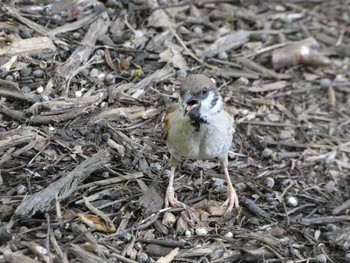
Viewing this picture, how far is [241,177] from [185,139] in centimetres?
84

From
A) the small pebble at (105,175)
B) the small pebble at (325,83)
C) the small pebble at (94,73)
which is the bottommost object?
the small pebble at (325,83)

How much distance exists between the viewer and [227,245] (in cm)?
439

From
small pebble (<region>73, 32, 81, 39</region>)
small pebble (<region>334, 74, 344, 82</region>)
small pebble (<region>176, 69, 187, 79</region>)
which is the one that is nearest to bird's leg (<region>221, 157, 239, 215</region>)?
small pebble (<region>176, 69, 187, 79</region>)

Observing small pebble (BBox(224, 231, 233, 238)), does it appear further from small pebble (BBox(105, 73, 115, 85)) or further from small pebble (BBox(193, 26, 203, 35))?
small pebble (BBox(193, 26, 203, 35))

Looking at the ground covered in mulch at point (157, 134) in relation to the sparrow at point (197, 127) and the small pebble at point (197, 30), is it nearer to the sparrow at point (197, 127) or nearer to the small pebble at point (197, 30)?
the small pebble at point (197, 30)

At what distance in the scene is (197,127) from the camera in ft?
14.5

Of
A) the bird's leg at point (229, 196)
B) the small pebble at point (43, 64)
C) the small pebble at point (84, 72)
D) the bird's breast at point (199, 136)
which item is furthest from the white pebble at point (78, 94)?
the bird's leg at point (229, 196)

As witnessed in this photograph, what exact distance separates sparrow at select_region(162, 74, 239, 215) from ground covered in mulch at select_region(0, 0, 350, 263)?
9.6 inches

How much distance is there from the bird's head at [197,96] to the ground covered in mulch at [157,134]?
28.7 inches

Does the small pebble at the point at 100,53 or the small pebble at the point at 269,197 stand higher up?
the small pebble at the point at 100,53

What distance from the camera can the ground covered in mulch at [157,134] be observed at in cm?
424

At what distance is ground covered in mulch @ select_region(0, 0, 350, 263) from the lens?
424cm

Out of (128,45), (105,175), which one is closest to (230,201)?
(105,175)

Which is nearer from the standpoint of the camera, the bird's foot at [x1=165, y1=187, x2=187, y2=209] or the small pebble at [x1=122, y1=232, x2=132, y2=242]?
the small pebble at [x1=122, y1=232, x2=132, y2=242]
